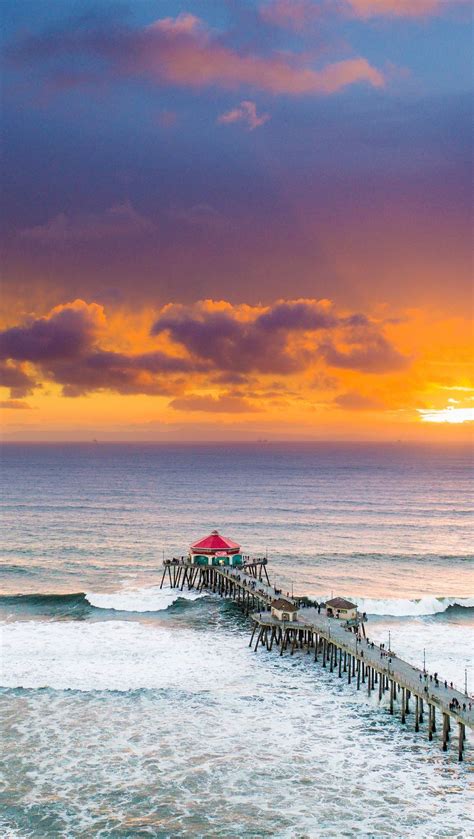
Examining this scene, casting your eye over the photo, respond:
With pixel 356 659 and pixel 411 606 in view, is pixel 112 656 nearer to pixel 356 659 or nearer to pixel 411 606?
pixel 356 659

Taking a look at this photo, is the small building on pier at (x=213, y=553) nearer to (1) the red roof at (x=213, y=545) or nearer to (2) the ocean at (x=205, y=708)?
(1) the red roof at (x=213, y=545)

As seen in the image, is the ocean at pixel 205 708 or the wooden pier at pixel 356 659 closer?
the ocean at pixel 205 708

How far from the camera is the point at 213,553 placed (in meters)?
75.8

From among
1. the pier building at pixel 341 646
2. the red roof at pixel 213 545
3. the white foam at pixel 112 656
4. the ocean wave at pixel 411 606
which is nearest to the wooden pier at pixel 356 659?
the pier building at pixel 341 646

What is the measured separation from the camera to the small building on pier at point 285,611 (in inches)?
2192

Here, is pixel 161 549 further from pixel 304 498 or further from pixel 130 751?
pixel 304 498

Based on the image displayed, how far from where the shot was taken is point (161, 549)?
9731 cm

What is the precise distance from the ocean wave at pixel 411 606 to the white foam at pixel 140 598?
1824cm

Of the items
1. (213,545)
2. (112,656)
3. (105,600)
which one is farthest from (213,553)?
(112,656)

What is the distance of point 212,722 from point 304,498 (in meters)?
127

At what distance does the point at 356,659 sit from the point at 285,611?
832 cm

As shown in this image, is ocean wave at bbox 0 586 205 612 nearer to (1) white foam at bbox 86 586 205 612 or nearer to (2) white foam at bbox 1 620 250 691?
(1) white foam at bbox 86 586 205 612

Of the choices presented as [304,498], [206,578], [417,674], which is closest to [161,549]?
[206,578]

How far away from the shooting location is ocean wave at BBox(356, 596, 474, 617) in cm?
6750
